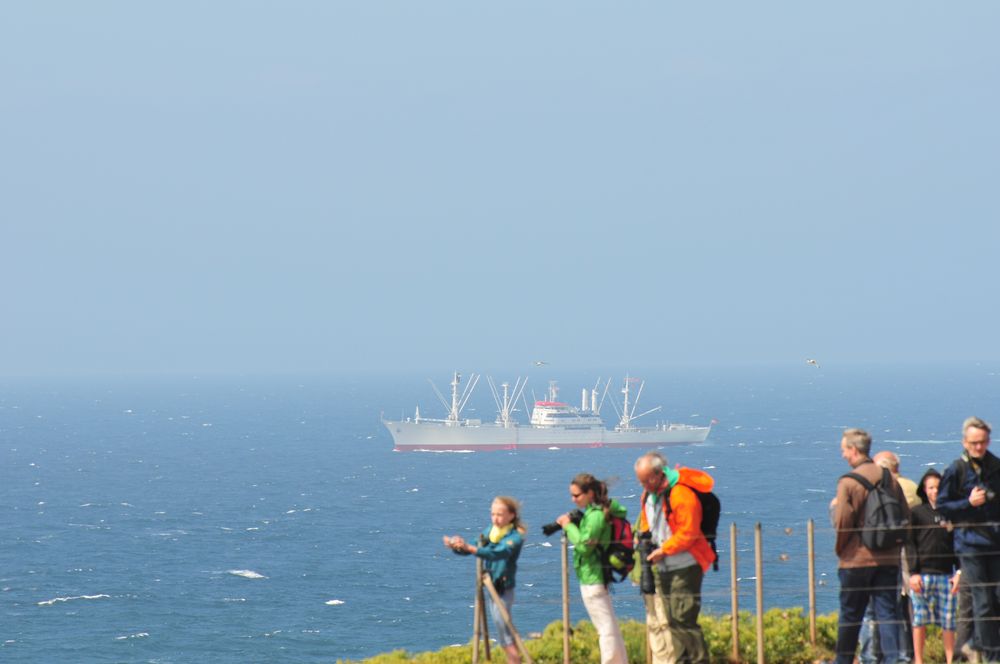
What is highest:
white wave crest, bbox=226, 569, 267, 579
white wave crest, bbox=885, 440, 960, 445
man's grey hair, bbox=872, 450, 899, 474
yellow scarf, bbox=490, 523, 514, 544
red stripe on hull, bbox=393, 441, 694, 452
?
man's grey hair, bbox=872, 450, 899, 474

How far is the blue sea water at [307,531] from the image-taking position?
5116 centimetres

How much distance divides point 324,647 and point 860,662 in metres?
40.3

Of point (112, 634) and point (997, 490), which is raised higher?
point (997, 490)

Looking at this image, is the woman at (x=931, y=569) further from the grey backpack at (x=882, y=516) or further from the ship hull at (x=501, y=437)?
the ship hull at (x=501, y=437)

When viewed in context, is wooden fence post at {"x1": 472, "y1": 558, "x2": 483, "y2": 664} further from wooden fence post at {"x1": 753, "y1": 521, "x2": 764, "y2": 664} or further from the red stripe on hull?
the red stripe on hull

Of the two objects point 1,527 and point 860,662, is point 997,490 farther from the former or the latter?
point 1,527

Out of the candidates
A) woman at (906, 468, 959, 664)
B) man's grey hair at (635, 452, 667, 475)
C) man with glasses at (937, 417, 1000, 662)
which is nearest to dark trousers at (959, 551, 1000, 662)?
man with glasses at (937, 417, 1000, 662)

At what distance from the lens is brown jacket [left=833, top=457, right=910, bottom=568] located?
32.6ft

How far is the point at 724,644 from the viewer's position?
12.5 meters

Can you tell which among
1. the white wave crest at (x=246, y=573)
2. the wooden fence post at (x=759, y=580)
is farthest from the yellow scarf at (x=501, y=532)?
the white wave crest at (x=246, y=573)

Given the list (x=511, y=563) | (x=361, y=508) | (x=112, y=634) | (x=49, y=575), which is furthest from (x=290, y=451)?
(x=511, y=563)

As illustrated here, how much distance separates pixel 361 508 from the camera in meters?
90.9

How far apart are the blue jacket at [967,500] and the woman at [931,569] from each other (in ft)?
0.46

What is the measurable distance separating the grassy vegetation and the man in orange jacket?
1743mm
